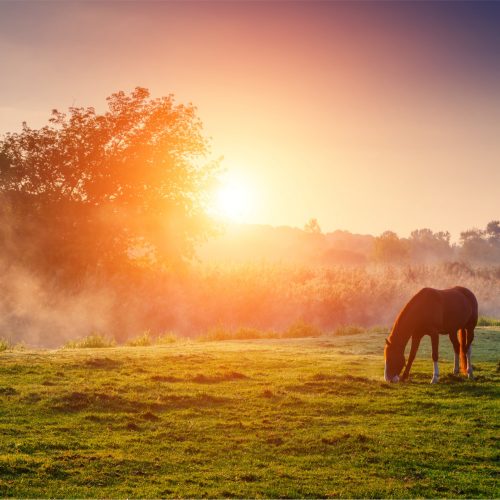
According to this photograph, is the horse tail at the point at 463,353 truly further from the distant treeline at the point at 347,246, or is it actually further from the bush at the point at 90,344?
the distant treeline at the point at 347,246

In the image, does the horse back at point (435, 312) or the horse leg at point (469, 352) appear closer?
the horse back at point (435, 312)

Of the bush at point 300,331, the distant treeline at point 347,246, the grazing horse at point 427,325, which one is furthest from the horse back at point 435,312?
the distant treeline at point 347,246

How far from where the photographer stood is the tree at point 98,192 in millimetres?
35406

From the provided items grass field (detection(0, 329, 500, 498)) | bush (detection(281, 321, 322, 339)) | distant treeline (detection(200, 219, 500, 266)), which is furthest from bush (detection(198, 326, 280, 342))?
distant treeline (detection(200, 219, 500, 266))

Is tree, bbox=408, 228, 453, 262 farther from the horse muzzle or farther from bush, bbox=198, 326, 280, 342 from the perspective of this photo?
the horse muzzle

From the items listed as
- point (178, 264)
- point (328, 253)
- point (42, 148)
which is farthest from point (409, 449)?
point (328, 253)

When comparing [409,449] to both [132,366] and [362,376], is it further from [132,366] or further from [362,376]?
[132,366]

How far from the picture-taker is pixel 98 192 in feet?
118

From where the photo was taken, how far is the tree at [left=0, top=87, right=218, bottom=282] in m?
35.4

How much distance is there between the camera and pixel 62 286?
36469 millimetres

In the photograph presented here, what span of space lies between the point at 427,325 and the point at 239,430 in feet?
23.1

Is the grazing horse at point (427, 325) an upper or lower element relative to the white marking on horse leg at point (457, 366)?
upper

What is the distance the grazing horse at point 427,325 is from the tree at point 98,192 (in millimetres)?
22271

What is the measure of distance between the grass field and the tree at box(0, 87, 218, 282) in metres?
17.1
